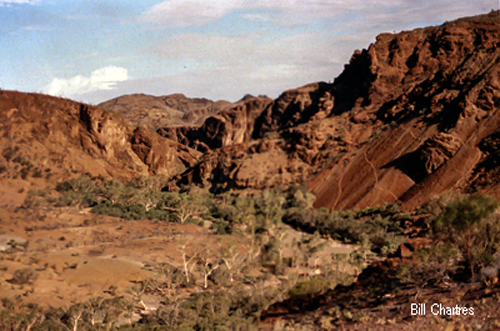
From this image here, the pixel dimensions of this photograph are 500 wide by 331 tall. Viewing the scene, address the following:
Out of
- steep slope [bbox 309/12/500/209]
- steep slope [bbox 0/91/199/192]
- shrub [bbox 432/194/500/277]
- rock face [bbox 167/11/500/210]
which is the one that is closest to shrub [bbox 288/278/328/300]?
shrub [bbox 432/194/500/277]

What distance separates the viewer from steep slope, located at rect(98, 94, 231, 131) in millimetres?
95569

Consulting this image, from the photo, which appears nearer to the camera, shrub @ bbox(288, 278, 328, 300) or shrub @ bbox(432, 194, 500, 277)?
shrub @ bbox(432, 194, 500, 277)

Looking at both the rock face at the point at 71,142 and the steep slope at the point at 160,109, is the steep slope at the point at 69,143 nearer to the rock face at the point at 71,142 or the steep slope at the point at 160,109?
the rock face at the point at 71,142

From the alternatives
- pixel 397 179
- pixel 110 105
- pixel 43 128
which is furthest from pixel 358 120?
pixel 110 105

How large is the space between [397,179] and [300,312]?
25374 millimetres

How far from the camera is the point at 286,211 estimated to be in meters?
39.2

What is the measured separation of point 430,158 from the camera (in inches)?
1353

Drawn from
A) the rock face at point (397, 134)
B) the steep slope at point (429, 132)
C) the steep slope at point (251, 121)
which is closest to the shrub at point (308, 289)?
the rock face at point (397, 134)

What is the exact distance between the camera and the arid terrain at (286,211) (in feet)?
41.4

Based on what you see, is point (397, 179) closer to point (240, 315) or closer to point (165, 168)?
point (240, 315)

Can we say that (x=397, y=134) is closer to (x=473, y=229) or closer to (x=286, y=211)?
(x=286, y=211)

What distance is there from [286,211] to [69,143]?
2864 centimetres

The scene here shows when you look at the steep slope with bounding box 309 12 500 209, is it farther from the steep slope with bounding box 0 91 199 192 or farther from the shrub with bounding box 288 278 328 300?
the steep slope with bounding box 0 91 199 192

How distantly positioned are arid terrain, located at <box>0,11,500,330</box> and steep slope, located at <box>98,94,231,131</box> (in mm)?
27802
